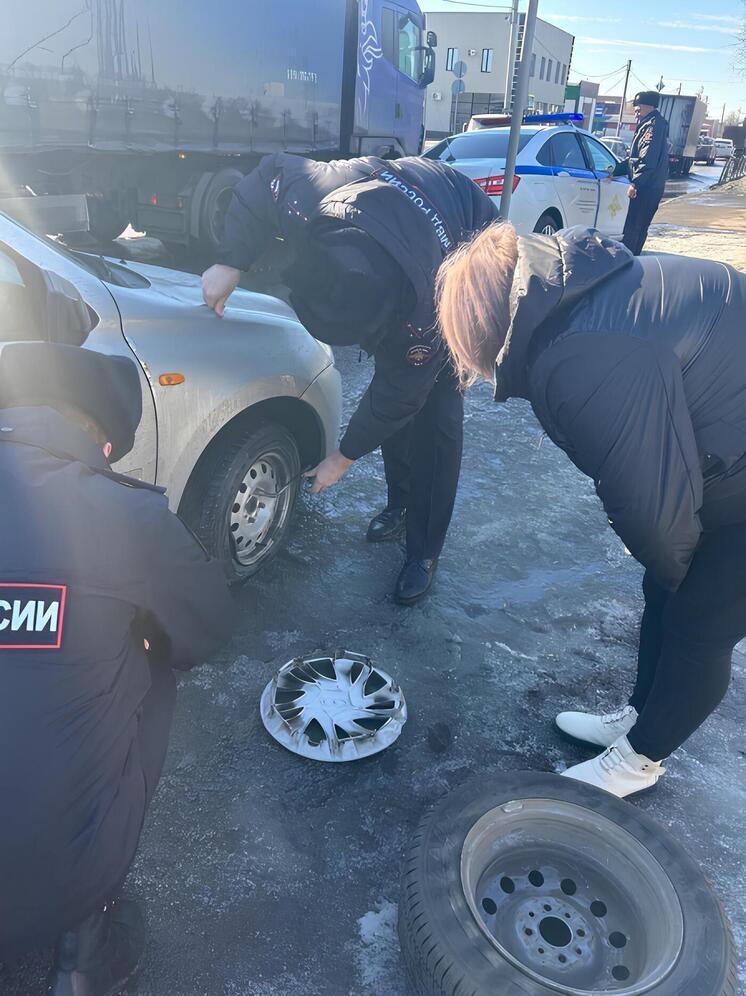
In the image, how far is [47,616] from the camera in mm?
1223

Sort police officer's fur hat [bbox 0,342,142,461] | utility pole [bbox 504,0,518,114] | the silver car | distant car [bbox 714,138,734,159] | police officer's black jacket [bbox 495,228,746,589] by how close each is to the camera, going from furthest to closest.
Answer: distant car [bbox 714,138,734,159] < utility pole [bbox 504,0,518,114] < the silver car < police officer's fur hat [bbox 0,342,142,461] < police officer's black jacket [bbox 495,228,746,589]

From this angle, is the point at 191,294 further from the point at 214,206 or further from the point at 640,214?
the point at 640,214

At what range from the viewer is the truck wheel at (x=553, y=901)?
A: 1.56 metres

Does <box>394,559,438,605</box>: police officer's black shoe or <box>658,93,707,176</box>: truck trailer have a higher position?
<box>658,93,707,176</box>: truck trailer

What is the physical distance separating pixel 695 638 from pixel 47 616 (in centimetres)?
155

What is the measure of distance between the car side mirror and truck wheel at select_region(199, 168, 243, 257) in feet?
20.2

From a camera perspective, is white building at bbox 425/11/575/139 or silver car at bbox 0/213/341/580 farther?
white building at bbox 425/11/575/139

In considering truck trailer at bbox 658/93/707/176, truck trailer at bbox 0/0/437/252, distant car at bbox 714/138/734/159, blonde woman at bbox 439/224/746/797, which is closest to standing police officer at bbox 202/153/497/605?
blonde woman at bbox 439/224/746/797

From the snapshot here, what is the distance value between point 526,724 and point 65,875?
168 centimetres

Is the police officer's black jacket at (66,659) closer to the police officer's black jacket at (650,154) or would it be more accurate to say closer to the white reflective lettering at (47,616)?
the white reflective lettering at (47,616)

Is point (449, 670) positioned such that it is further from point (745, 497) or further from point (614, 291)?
point (614, 291)

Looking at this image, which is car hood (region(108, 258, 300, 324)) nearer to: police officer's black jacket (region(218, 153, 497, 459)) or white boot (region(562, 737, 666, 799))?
police officer's black jacket (region(218, 153, 497, 459))

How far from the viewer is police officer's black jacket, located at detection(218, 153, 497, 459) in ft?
7.72

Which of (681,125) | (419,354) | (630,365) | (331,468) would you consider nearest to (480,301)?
(630,365)
